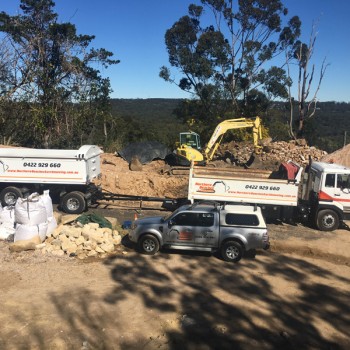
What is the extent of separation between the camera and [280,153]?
2631cm

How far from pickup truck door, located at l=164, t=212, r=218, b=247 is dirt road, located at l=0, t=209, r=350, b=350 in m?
0.54

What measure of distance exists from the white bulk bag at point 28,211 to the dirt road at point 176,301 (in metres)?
1.07

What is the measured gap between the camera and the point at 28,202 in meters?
12.0

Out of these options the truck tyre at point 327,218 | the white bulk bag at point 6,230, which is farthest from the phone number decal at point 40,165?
the truck tyre at point 327,218

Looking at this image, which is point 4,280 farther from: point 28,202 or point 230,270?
point 230,270

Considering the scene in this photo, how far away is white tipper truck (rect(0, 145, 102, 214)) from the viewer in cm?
1562

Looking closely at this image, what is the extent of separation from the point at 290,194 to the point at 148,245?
5.92m

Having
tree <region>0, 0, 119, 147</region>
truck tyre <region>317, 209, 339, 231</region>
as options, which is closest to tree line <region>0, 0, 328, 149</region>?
tree <region>0, 0, 119, 147</region>

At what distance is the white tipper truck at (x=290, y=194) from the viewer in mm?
14320

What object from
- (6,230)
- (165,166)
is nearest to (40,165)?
(6,230)

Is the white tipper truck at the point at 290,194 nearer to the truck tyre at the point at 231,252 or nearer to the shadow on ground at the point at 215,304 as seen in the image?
the shadow on ground at the point at 215,304

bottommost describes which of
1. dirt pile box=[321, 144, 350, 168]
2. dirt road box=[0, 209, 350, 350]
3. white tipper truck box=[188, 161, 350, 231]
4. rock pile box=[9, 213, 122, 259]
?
dirt road box=[0, 209, 350, 350]

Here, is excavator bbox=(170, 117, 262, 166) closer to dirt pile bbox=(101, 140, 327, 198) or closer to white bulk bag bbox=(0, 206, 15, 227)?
dirt pile bbox=(101, 140, 327, 198)

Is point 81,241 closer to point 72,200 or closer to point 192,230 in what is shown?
point 192,230
